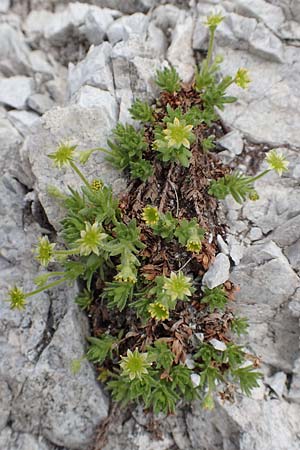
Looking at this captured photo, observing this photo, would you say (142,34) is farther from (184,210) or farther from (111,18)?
(184,210)

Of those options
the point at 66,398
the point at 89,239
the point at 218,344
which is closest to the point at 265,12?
the point at 89,239

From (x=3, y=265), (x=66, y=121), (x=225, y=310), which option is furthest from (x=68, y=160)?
(x=225, y=310)

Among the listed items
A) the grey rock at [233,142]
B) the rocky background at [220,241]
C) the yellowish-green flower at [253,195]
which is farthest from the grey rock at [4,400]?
the grey rock at [233,142]

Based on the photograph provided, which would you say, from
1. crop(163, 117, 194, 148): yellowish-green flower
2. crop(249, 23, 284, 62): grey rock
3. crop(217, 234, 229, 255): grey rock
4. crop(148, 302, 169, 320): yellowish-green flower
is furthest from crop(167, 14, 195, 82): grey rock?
crop(148, 302, 169, 320): yellowish-green flower

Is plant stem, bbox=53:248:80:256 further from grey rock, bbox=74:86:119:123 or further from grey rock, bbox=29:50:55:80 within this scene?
grey rock, bbox=29:50:55:80

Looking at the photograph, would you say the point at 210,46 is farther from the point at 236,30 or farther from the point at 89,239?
the point at 89,239
